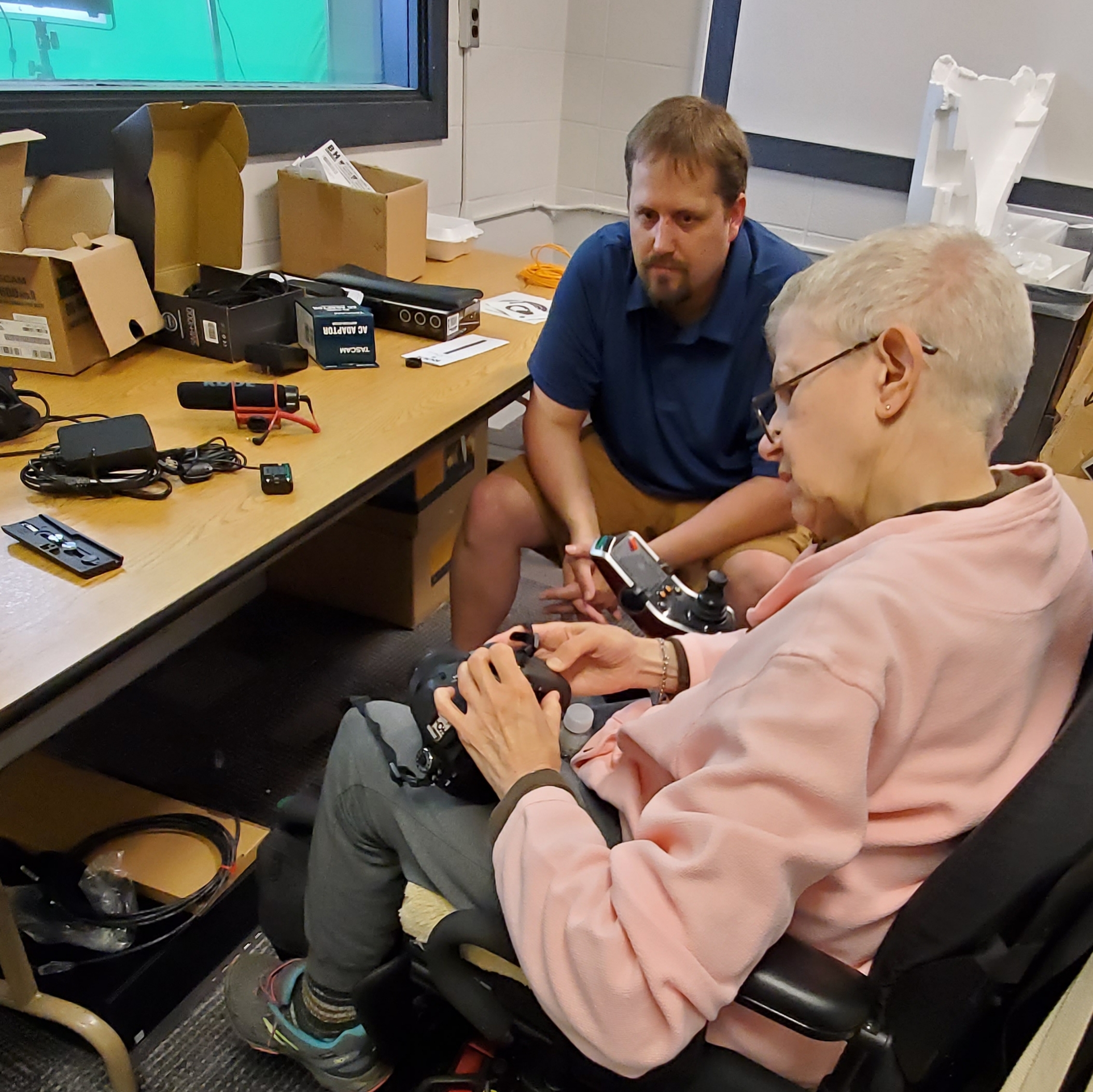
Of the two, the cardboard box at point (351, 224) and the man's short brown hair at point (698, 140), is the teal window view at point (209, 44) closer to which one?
the cardboard box at point (351, 224)

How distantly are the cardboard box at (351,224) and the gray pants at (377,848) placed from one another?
1280 mm

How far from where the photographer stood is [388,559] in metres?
2.23

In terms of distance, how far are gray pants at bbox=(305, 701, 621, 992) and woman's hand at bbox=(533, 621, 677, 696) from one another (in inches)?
5.8

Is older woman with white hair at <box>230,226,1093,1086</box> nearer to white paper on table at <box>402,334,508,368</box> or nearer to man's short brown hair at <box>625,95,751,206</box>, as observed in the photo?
man's short brown hair at <box>625,95,751,206</box>

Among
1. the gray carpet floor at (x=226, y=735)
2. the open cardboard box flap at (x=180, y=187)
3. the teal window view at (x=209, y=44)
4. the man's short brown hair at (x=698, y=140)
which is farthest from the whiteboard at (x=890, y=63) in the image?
the open cardboard box flap at (x=180, y=187)

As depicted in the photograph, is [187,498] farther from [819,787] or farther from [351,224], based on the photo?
[351,224]

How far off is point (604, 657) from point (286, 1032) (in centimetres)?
65

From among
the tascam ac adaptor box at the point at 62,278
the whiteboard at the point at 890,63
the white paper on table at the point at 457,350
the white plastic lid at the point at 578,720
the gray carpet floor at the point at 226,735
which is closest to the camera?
the white plastic lid at the point at 578,720

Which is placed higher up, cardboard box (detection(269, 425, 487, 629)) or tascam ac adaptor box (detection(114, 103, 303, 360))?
tascam ac adaptor box (detection(114, 103, 303, 360))

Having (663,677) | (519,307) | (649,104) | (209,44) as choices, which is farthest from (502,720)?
(649,104)

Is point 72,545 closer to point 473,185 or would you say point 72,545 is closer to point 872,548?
point 872,548

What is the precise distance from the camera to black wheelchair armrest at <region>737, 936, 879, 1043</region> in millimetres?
678

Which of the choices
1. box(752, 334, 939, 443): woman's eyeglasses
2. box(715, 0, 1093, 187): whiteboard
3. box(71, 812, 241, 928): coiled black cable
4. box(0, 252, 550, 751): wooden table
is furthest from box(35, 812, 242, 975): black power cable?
box(715, 0, 1093, 187): whiteboard

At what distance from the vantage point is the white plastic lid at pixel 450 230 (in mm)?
2369
